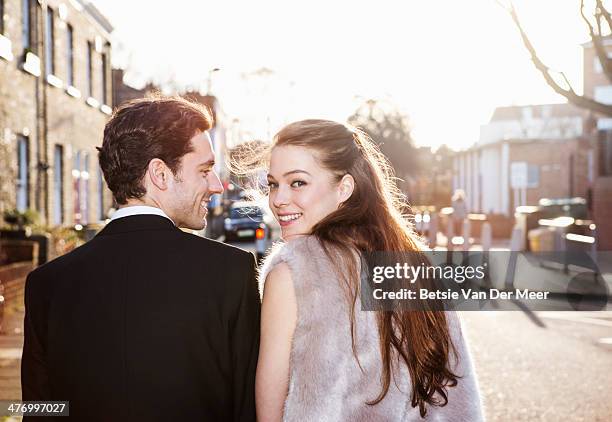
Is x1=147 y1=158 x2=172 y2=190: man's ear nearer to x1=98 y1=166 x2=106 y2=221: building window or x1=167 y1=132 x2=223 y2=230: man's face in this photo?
x1=167 y1=132 x2=223 y2=230: man's face

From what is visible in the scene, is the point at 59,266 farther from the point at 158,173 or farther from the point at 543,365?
the point at 543,365

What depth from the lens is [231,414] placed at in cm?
246

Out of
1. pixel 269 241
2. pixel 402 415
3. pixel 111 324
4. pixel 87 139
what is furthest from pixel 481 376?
pixel 87 139

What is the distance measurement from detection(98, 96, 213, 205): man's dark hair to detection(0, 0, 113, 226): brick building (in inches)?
506

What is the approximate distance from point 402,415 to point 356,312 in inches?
14.5

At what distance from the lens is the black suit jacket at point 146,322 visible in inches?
90.2

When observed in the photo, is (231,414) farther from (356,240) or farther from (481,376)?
(481,376)

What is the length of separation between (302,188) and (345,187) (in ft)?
0.52

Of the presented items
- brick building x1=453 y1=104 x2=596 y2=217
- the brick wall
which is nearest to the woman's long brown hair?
brick building x1=453 y1=104 x2=596 y2=217

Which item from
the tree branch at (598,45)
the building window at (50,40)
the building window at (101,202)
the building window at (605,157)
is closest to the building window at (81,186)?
the building window at (101,202)

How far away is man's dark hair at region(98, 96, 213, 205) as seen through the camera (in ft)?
7.97

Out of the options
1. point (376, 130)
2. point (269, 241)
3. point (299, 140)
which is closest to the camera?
point (299, 140)

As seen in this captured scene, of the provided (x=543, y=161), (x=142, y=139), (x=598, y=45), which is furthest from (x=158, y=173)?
(x=543, y=161)

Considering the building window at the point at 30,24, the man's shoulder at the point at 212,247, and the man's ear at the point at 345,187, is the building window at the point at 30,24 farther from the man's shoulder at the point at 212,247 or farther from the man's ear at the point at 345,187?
the man's shoulder at the point at 212,247
